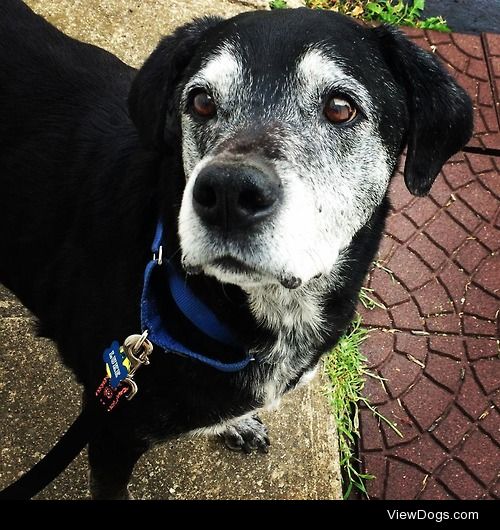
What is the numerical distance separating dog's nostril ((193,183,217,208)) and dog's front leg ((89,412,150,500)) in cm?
95

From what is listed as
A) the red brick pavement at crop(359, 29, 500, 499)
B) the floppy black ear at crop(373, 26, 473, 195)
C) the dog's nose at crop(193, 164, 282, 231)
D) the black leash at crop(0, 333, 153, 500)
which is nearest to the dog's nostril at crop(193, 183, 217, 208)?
the dog's nose at crop(193, 164, 282, 231)

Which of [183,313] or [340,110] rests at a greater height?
[340,110]

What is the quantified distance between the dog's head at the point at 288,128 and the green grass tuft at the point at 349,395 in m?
1.21

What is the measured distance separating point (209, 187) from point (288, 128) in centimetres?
41

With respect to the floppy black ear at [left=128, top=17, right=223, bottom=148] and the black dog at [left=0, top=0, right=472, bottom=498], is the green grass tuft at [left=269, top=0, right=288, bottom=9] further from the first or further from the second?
the floppy black ear at [left=128, top=17, right=223, bottom=148]

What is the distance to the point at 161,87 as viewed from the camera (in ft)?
7.43

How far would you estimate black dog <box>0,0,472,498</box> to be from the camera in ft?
6.15

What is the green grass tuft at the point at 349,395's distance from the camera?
3139mm

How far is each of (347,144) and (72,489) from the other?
1899mm

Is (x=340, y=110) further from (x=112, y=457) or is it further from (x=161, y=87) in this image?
(x=112, y=457)

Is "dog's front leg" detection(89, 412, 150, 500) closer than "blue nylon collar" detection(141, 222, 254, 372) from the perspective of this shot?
No

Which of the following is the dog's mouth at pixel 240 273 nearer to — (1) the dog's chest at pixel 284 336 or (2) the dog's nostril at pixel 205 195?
(2) the dog's nostril at pixel 205 195

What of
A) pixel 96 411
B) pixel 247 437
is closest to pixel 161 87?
pixel 96 411
